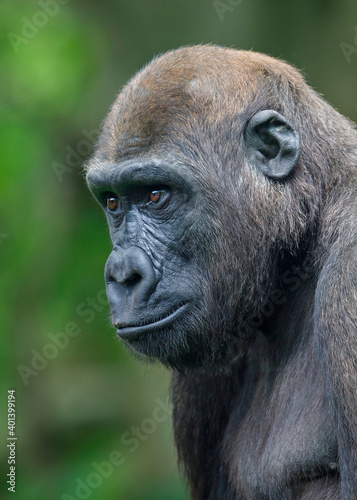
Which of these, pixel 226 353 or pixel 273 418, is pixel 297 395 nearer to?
pixel 273 418

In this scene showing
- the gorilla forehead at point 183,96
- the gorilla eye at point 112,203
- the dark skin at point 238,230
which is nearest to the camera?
the dark skin at point 238,230

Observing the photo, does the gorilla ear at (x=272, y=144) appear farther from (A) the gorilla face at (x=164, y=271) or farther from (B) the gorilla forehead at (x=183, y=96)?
(A) the gorilla face at (x=164, y=271)

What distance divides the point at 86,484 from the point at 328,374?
575 cm

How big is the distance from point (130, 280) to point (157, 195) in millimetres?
565

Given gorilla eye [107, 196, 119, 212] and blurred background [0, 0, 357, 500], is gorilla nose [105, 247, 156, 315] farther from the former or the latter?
blurred background [0, 0, 357, 500]

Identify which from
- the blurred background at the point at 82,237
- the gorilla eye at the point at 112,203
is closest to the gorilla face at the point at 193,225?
the gorilla eye at the point at 112,203

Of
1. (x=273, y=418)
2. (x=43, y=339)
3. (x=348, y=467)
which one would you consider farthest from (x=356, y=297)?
(x=43, y=339)

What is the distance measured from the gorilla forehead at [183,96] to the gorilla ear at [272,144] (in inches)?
5.3

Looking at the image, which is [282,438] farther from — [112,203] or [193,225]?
[112,203]

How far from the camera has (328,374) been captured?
13.0 ft

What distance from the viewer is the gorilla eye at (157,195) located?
4.70m

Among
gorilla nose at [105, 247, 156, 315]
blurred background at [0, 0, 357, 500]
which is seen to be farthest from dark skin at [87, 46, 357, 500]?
blurred background at [0, 0, 357, 500]

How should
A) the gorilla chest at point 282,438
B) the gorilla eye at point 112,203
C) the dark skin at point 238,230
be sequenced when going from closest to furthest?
the gorilla chest at point 282,438
the dark skin at point 238,230
the gorilla eye at point 112,203

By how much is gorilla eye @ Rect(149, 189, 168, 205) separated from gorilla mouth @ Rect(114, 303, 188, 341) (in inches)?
25.8
